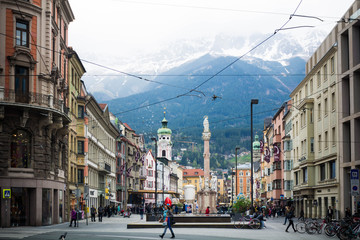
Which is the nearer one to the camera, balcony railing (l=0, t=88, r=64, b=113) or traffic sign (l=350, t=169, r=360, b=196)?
traffic sign (l=350, t=169, r=360, b=196)

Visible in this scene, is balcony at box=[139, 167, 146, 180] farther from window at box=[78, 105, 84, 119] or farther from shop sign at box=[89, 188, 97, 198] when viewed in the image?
window at box=[78, 105, 84, 119]

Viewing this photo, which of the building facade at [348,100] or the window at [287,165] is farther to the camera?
the window at [287,165]

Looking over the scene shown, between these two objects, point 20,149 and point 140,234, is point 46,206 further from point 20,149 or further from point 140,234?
point 140,234

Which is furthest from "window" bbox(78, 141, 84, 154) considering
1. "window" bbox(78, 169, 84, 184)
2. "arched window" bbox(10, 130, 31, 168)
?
"arched window" bbox(10, 130, 31, 168)

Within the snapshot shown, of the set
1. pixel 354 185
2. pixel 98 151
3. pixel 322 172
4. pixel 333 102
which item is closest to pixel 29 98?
pixel 354 185

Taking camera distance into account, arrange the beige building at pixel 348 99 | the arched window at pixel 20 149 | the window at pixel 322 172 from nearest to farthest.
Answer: the arched window at pixel 20 149, the beige building at pixel 348 99, the window at pixel 322 172

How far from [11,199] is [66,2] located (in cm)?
1937

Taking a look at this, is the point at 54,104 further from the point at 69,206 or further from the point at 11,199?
the point at 69,206

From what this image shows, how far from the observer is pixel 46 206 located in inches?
1817

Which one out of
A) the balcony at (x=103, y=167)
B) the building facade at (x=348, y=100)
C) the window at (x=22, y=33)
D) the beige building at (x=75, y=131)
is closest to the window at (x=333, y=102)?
the building facade at (x=348, y=100)

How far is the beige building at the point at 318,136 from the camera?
54875mm

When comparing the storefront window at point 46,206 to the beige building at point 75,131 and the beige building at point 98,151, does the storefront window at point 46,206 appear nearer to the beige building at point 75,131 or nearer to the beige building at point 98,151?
the beige building at point 75,131

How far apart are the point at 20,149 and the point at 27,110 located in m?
3.11

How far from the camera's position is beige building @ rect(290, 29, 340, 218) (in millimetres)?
54875
